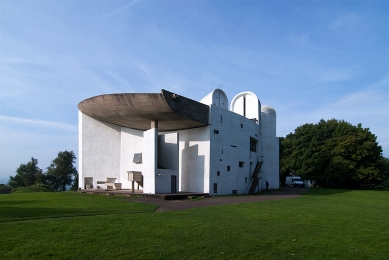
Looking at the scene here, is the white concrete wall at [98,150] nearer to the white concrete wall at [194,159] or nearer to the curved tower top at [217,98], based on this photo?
the white concrete wall at [194,159]

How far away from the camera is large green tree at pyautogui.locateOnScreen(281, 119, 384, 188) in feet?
130

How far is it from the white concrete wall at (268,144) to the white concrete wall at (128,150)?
15706 millimetres

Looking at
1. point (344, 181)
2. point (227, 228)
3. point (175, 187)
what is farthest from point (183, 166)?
point (344, 181)

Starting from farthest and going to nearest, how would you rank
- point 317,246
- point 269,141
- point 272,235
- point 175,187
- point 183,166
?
point 269,141 < point 183,166 < point 175,187 < point 272,235 < point 317,246

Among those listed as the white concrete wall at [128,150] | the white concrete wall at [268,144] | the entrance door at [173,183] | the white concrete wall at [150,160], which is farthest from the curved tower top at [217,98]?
the white concrete wall at [268,144]

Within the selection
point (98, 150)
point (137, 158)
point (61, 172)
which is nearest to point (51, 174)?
point (61, 172)

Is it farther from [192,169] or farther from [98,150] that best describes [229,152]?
[98,150]

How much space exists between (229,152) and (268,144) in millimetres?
12244

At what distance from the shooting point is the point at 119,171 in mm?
29906

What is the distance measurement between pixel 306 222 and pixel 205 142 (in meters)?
14.6

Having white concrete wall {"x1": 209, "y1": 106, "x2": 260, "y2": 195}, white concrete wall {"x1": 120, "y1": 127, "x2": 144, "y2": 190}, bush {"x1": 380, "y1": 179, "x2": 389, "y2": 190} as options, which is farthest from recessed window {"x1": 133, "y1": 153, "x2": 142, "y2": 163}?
bush {"x1": 380, "y1": 179, "x2": 389, "y2": 190}

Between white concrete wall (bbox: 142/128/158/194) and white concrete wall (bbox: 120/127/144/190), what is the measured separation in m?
4.61

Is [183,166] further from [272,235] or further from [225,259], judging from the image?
[225,259]

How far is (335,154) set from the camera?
41.2 metres
